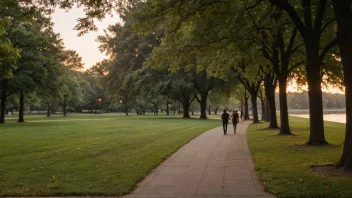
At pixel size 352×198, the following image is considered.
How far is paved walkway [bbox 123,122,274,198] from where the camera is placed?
22.2 feet

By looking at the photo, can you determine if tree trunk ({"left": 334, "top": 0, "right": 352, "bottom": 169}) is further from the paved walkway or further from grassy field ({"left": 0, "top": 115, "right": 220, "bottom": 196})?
grassy field ({"left": 0, "top": 115, "right": 220, "bottom": 196})

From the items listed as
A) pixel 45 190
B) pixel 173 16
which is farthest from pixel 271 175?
pixel 173 16

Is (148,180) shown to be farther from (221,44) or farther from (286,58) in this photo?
(286,58)

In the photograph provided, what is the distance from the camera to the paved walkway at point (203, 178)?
6773 mm

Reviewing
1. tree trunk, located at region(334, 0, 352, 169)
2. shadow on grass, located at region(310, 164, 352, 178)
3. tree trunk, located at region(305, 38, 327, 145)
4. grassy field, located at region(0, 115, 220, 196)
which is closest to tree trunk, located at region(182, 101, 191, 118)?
grassy field, located at region(0, 115, 220, 196)

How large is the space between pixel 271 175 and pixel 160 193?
3.09m

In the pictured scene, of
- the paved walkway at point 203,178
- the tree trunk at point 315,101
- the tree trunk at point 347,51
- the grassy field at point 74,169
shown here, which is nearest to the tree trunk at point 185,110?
the grassy field at point 74,169

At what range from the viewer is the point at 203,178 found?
27.0 ft

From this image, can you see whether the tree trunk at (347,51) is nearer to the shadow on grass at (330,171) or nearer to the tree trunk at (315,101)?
the shadow on grass at (330,171)

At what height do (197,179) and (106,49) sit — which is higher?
(106,49)

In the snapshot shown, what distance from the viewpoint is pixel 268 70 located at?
28.0 metres

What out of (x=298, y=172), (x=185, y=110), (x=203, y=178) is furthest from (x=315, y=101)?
(x=185, y=110)

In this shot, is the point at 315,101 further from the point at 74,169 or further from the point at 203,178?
the point at 74,169

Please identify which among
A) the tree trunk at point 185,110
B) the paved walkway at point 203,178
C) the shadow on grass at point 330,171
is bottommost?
the paved walkway at point 203,178
